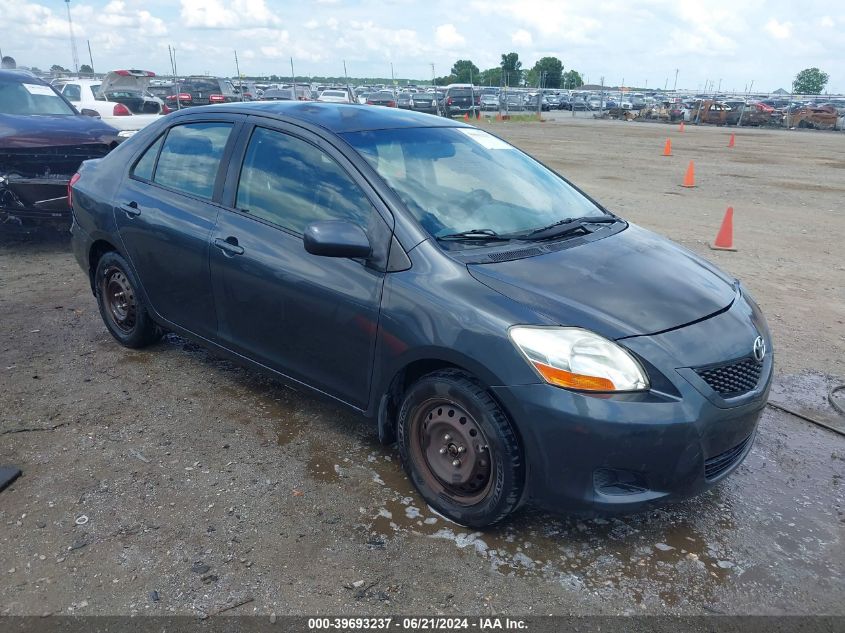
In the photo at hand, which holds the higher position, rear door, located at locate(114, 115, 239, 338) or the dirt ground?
rear door, located at locate(114, 115, 239, 338)

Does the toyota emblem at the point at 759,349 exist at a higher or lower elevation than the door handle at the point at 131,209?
lower

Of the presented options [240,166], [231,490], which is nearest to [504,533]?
[231,490]

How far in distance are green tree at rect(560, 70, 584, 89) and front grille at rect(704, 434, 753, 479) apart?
274 ft

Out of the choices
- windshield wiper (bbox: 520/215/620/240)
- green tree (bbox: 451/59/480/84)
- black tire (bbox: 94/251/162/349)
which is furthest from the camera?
green tree (bbox: 451/59/480/84)

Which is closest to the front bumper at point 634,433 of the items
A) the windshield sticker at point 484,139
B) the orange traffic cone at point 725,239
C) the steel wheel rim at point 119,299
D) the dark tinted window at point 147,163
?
the windshield sticker at point 484,139

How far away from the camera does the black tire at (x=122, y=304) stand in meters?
4.67

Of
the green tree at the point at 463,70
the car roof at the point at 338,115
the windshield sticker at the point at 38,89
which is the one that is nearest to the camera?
the car roof at the point at 338,115

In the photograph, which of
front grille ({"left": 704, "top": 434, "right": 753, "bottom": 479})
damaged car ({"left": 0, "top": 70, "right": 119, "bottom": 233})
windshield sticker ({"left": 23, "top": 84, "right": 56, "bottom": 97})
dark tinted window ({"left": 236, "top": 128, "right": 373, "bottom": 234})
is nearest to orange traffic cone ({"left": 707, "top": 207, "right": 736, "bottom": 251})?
front grille ({"left": 704, "top": 434, "right": 753, "bottom": 479})

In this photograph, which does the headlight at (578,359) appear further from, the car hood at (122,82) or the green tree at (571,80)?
the green tree at (571,80)

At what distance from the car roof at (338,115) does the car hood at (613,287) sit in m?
1.20

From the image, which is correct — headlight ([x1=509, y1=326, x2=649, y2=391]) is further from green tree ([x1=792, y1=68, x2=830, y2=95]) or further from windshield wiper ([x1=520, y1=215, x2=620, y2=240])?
green tree ([x1=792, y1=68, x2=830, y2=95])

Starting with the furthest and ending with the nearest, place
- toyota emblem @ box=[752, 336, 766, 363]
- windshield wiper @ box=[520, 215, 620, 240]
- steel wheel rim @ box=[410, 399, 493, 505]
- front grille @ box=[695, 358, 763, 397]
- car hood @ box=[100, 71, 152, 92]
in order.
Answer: car hood @ box=[100, 71, 152, 92]
windshield wiper @ box=[520, 215, 620, 240]
toyota emblem @ box=[752, 336, 766, 363]
steel wheel rim @ box=[410, 399, 493, 505]
front grille @ box=[695, 358, 763, 397]

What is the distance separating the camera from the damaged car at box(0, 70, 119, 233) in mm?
7149

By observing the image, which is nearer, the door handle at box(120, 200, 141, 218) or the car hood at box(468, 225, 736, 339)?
the car hood at box(468, 225, 736, 339)
